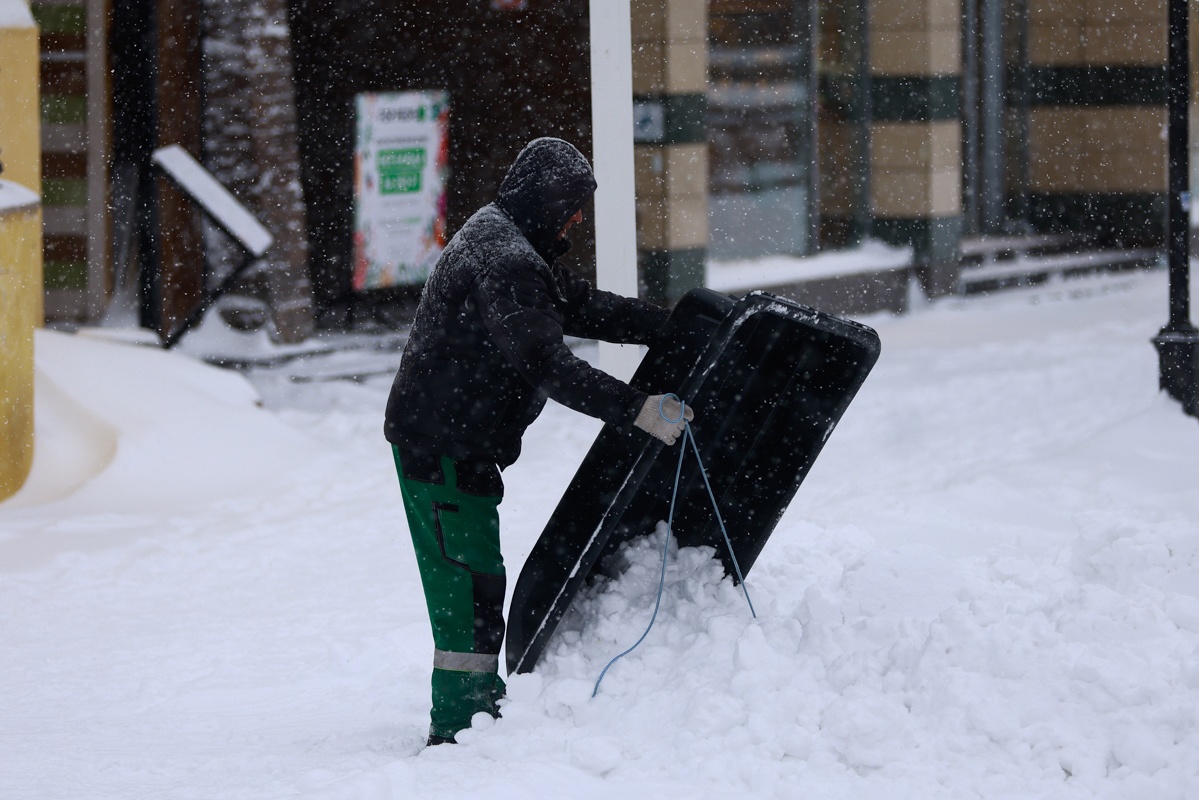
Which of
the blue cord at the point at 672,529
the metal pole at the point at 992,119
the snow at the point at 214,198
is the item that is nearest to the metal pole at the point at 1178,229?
the blue cord at the point at 672,529

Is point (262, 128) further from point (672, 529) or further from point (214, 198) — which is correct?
point (672, 529)

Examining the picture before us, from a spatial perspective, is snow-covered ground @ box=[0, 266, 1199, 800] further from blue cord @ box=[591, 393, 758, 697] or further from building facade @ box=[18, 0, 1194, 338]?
building facade @ box=[18, 0, 1194, 338]

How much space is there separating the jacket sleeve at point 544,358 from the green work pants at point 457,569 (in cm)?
42

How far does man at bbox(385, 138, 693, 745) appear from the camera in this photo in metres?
4.21

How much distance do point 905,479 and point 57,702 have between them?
4.44 meters

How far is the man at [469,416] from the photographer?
4.21 meters

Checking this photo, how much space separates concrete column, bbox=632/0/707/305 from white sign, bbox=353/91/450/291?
5.41 feet

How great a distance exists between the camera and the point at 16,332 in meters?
7.53

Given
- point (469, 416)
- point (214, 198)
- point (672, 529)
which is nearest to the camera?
point (469, 416)

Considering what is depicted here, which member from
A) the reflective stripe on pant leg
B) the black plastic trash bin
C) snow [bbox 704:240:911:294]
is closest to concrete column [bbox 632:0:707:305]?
snow [bbox 704:240:911:294]

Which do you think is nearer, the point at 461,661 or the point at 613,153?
the point at 461,661

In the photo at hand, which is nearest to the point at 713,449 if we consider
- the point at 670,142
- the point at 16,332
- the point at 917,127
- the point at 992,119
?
the point at 16,332

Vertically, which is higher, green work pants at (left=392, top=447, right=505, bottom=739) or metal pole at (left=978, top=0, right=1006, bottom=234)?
metal pole at (left=978, top=0, right=1006, bottom=234)

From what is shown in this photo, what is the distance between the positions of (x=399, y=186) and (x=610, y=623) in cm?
808
